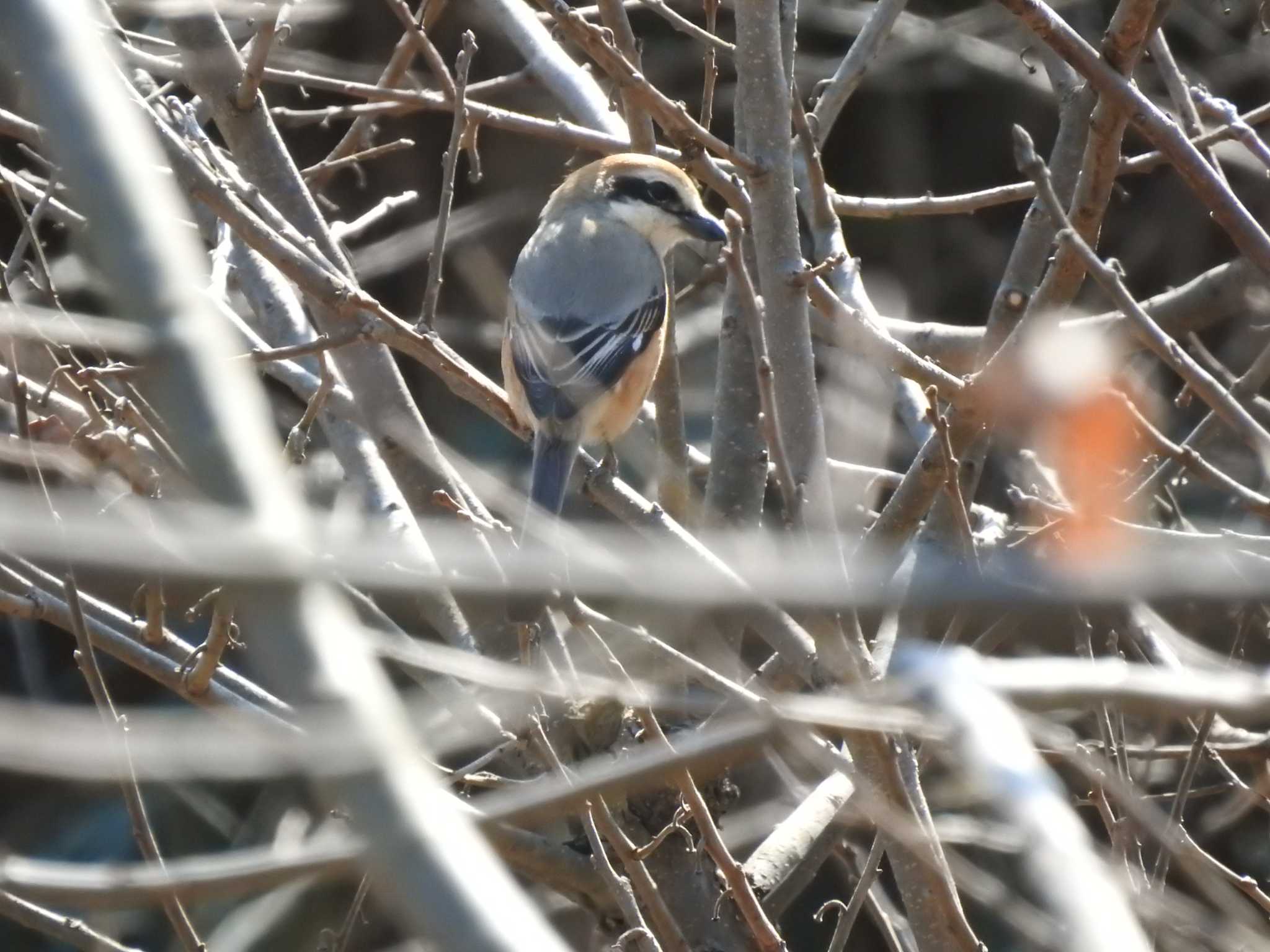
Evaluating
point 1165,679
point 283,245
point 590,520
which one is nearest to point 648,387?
point 590,520

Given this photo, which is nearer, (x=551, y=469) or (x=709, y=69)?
(x=709, y=69)

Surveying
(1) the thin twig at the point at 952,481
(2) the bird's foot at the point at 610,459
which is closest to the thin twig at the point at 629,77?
(1) the thin twig at the point at 952,481

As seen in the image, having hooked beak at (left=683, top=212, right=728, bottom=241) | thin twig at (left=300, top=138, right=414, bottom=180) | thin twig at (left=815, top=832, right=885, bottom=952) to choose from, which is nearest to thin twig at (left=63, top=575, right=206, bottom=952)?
thin twig at (left=815, top=832, right=885, bottom=952)

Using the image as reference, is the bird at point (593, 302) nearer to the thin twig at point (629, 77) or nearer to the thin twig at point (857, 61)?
the thin twig at point (857, 61)

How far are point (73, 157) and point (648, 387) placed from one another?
3.39 meters

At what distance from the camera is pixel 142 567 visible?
0.72 m

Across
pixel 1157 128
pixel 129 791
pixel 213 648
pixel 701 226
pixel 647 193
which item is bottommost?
pixel 129 791

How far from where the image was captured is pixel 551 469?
3.77m

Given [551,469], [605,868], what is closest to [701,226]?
[551,469]

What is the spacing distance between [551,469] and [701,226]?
123 cm

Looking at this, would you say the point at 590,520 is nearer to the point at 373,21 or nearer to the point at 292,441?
the point at 292,441

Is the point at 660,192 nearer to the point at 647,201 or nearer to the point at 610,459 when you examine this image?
the point at 647,201

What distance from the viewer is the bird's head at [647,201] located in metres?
4.51

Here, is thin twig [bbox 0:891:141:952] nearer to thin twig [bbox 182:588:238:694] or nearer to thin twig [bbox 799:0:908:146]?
thin twig [bbox 182:588:238:694]
